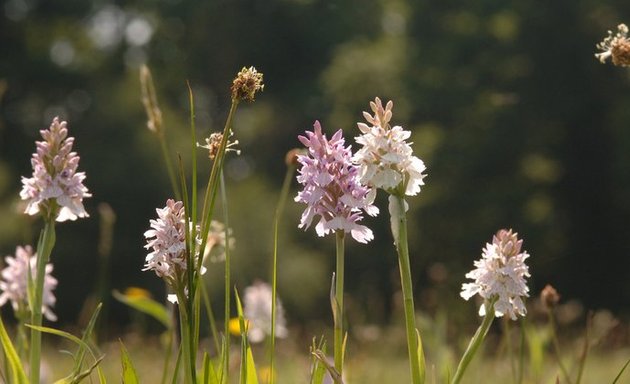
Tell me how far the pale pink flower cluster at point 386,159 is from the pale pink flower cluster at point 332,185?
45mm

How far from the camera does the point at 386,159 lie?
74.0 inches

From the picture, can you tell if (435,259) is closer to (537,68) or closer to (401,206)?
(537,68)

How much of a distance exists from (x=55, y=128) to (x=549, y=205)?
25609 millimetres

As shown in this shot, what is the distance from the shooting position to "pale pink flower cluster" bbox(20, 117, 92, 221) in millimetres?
2004

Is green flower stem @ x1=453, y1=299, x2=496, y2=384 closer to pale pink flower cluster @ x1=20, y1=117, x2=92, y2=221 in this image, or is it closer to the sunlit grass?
pale pink flower cluster @ x1=20, y1=117, x2=92, y2=221

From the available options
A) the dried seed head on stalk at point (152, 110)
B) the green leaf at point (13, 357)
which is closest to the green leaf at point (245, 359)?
the green leaf at point (13, 357)

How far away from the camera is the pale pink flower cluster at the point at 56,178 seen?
78.9 inches

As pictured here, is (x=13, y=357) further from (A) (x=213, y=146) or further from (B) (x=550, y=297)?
(B) (x=550, y=297)

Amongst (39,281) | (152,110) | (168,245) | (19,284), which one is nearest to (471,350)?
(168,245)

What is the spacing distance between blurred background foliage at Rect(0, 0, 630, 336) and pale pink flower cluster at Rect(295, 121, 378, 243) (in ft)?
69.2

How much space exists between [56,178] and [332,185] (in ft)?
1.80

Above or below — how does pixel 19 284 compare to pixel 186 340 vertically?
above

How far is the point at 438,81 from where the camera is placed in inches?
1105

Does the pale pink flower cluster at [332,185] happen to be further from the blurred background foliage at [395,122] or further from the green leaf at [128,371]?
the blurred background foliage at [395,122]
